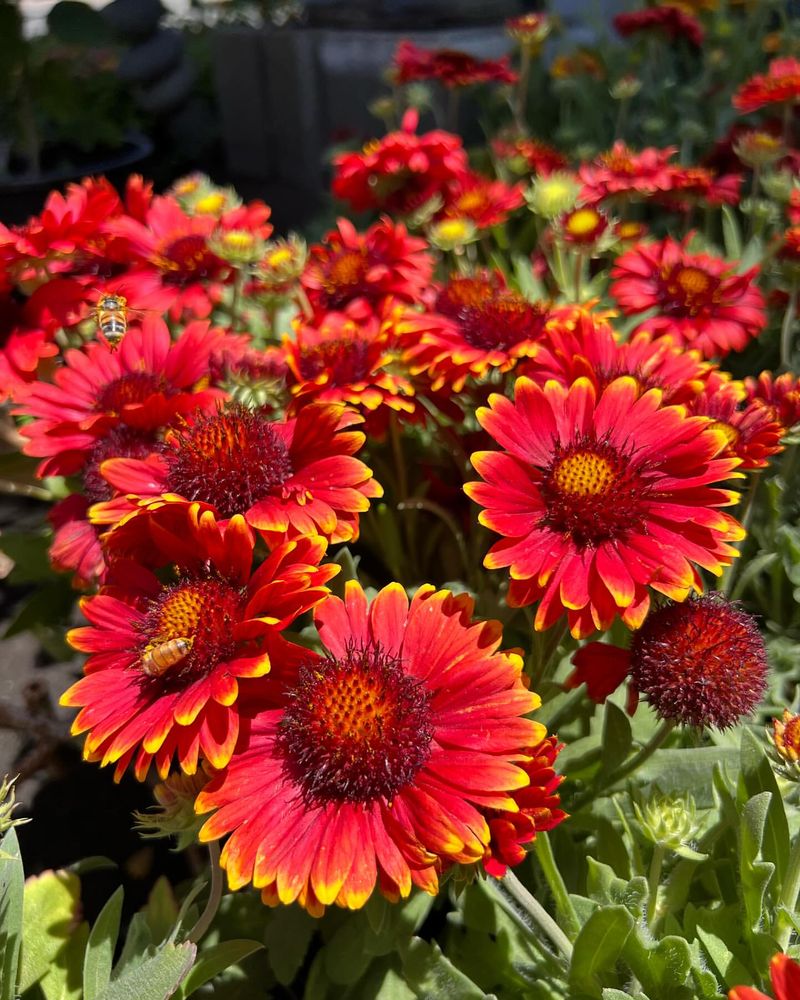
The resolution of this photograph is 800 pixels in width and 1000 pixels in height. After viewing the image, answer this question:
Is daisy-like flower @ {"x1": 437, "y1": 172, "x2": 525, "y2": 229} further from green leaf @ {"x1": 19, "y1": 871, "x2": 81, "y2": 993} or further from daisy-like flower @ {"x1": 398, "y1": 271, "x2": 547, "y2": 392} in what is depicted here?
green leaf @ {"x1": 19, "y1": 871, "x2": 81, "y2": 993}

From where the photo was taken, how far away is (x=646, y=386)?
3.09 ft

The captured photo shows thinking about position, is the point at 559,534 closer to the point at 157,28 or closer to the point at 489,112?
the point at 489,112

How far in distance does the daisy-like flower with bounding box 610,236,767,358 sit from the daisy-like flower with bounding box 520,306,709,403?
9.3 inches

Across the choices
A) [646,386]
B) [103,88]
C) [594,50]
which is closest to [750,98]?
[646,386]

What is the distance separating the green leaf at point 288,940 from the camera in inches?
34.9

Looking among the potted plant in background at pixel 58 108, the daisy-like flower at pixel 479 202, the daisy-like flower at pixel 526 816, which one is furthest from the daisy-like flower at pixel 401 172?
the daisy-like flower at pixel 526 816

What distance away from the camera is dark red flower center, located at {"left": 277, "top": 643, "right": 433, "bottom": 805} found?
0.64 m

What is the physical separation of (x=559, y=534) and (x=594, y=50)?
8.62 ft

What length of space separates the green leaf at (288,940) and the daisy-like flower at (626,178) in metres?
1.18

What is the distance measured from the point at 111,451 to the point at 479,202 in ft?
3.09

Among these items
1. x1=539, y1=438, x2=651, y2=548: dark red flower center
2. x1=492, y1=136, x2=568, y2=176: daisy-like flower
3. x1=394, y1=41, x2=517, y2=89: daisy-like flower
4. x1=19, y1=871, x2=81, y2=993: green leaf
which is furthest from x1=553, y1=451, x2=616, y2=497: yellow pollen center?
x1=394, y1=41, x2=517, y2=89: daisy-like flower

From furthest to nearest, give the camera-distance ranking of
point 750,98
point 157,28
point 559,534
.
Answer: point 157,28
point 750,98
point 559,534

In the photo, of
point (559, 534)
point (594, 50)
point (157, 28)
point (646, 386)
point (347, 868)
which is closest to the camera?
point (347, 868)

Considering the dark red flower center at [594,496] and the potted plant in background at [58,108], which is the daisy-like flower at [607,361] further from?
the potted plant in background at [58,108]
